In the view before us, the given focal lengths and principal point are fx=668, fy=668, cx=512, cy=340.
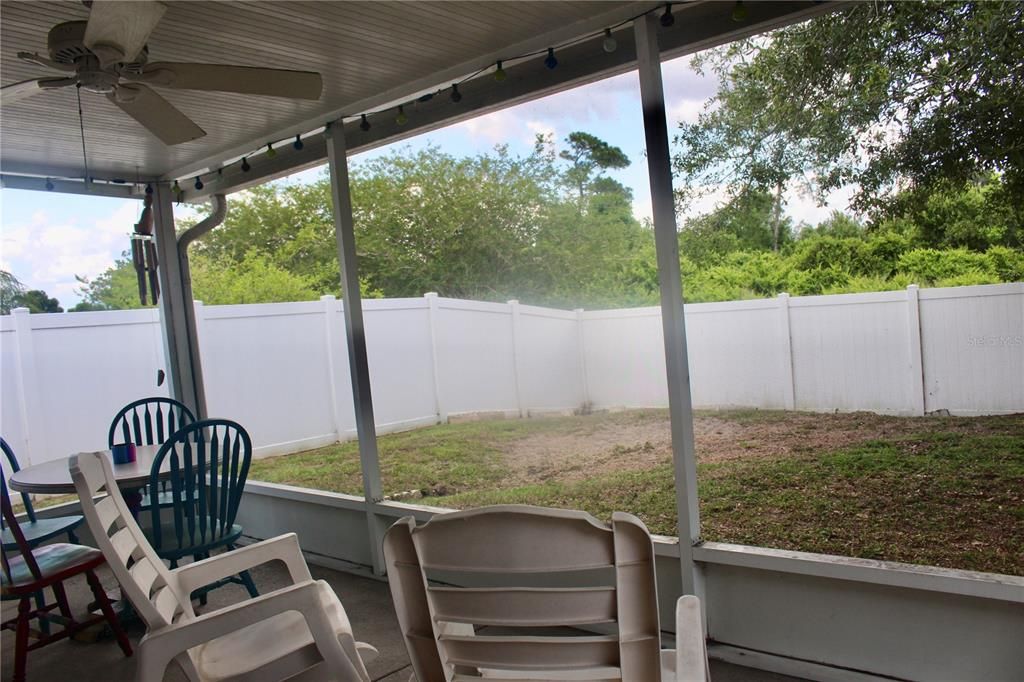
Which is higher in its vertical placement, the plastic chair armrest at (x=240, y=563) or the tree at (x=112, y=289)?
the tree at (x=112, y=289)

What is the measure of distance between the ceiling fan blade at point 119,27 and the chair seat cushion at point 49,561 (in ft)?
6.23

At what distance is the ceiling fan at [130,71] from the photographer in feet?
5.81

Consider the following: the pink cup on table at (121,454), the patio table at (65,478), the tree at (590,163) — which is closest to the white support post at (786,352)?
the tree at (590,163)

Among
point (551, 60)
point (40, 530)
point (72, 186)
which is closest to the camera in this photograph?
point (551, 60)

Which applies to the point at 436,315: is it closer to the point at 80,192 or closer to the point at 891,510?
the point at 80,192

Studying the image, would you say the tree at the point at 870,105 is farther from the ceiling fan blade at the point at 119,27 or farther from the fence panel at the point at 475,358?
the fence panel at the point at 475,358

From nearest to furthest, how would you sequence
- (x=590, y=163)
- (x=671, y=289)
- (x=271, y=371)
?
(x=671, y=289), (x=590, y=163), (x=271, y=371)

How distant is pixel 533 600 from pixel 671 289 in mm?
1576

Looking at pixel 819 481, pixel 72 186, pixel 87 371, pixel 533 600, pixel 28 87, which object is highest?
pixel 72 186

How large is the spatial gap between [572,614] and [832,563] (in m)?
1.45

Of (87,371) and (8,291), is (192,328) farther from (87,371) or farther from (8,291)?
(8,291)

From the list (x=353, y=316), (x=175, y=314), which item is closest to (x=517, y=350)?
(x=353, y=316)

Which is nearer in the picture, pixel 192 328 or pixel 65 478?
pixel 65 478

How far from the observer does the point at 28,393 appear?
452cm
